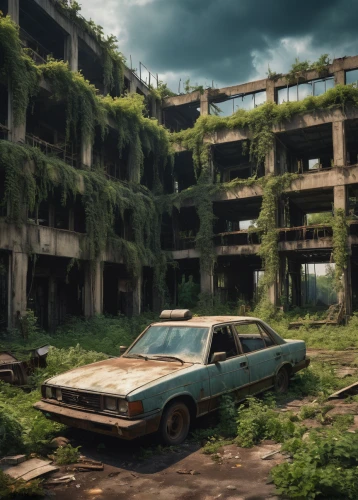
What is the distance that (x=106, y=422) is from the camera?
15.4 ft

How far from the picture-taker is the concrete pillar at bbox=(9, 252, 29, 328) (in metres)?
15.0

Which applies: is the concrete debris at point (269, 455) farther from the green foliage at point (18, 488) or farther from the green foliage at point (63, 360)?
the green foliage at point (63, 360)

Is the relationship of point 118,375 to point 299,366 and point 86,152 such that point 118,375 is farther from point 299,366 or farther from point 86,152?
point 86,152

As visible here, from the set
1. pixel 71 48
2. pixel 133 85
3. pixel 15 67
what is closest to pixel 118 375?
pixel 15 67

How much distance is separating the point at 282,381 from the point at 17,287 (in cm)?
1102

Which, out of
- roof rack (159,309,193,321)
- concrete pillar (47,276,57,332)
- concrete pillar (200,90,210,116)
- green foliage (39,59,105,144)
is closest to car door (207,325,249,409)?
roof rack (159,309,193,321)

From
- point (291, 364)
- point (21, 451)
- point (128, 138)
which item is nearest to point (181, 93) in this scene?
point (128, 138)

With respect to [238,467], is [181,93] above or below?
above

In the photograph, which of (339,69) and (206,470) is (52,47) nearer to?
(339,69)

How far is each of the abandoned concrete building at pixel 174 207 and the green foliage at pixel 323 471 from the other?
512 inches

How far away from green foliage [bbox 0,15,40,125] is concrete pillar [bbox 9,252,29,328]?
208 inches

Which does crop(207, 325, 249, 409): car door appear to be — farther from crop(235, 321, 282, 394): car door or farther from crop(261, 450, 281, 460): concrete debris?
crop(261, 450, 281, 460): concrete debris

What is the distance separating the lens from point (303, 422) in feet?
19.7

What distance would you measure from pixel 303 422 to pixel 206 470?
2124 millimetres
